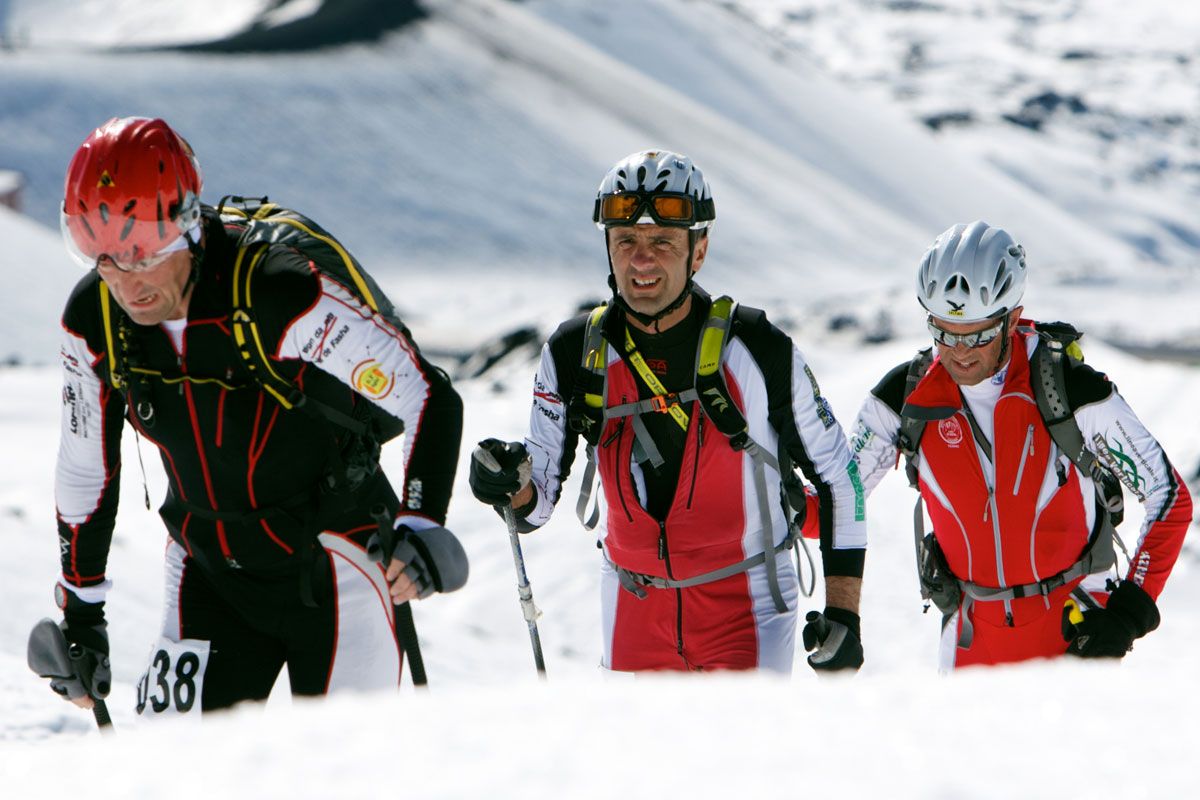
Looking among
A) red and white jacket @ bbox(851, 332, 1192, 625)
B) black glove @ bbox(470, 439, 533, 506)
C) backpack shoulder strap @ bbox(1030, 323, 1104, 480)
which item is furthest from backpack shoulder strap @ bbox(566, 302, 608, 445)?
backpack shoulder strap @ bbox(1030, 323, 1104, 480)

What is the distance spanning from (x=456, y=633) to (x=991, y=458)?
604cm

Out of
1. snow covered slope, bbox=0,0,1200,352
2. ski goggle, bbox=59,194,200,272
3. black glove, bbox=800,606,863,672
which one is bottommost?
snow covered slope, bbox=0,0,1200,352

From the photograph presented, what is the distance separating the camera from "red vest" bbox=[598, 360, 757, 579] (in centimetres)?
542

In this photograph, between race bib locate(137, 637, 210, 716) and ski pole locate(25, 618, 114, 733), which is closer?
race bib locate(137, 637, 210, 716)

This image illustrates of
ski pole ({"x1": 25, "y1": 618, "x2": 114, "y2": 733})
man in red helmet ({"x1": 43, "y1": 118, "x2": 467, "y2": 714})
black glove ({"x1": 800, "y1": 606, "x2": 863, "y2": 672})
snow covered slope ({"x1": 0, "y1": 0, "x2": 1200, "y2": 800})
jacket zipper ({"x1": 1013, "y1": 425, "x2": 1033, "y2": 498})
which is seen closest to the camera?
snow covered slope ({"x1": 0, "y1": 0, "x2": 1200, "y2": 800})

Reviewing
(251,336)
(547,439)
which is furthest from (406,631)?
(251,336)

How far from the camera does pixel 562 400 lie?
5.55m

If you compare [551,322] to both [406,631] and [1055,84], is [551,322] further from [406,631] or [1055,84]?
[1055,84]

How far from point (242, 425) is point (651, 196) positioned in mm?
1873

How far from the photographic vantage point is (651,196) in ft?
18.2

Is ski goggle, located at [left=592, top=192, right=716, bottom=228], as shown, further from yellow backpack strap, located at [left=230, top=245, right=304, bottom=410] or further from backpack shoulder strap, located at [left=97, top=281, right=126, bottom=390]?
backpack shoulder strap, located at [left=97, top=281, right=126, bottom=390]

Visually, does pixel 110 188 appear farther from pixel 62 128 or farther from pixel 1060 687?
pixel 62 128

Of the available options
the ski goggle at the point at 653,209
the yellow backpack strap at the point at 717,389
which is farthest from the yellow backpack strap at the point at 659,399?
the ski goggle at the point at 653,209

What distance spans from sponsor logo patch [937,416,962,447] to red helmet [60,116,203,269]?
333 centimetres
